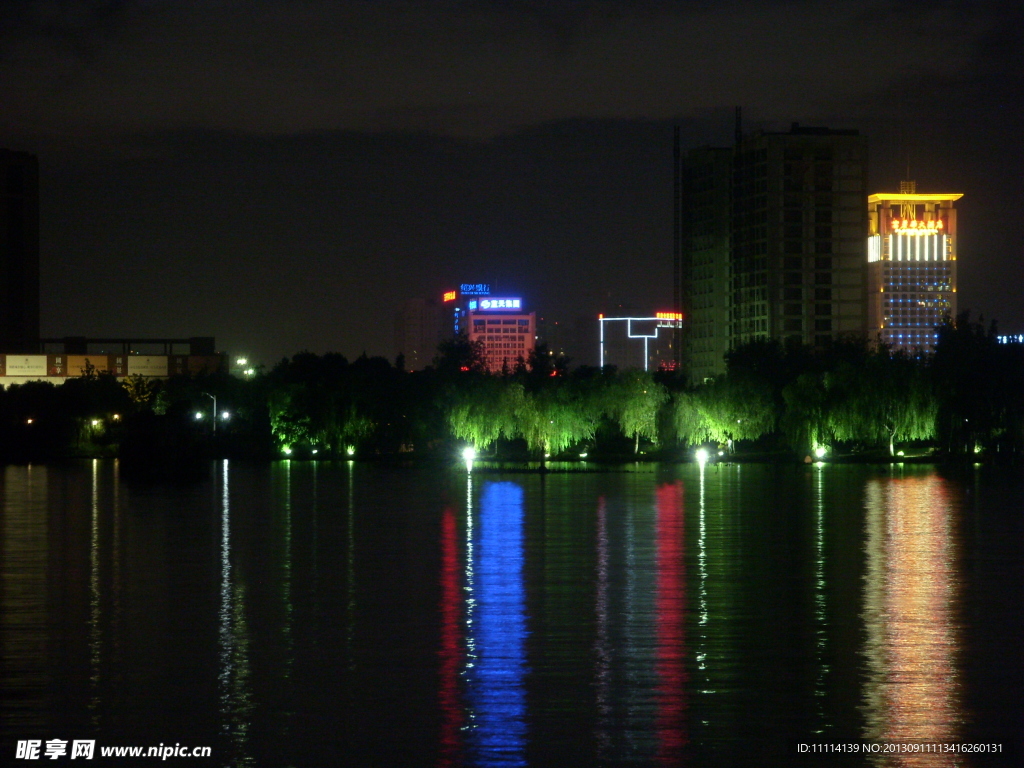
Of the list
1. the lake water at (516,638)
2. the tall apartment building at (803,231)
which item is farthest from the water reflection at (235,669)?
the tall apartment building at (803,231)

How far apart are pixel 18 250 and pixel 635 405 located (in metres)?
134

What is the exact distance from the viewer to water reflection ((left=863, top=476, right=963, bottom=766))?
9930 millimetres

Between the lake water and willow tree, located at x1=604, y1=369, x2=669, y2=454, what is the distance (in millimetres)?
41751

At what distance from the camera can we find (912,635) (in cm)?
1348

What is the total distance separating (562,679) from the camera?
37.6ft

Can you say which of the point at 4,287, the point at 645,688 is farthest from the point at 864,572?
the point at 4,287

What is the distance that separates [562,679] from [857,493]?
92.7 feet

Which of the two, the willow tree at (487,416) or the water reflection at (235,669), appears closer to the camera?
the water reflection at (235,669)

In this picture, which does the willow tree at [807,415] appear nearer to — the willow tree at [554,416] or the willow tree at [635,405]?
the willow tree at [635,405]

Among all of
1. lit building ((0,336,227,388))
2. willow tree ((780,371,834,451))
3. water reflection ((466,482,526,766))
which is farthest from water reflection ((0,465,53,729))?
lit building ((0,336,227,388))

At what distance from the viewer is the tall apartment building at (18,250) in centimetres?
17550

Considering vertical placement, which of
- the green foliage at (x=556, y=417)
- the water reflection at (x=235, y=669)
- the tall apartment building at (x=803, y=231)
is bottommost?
the water reflection at (x=235, y=669)

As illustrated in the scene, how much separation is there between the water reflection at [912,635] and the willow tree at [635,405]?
1703 inches

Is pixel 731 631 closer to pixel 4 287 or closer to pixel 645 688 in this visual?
pixel 645 688
